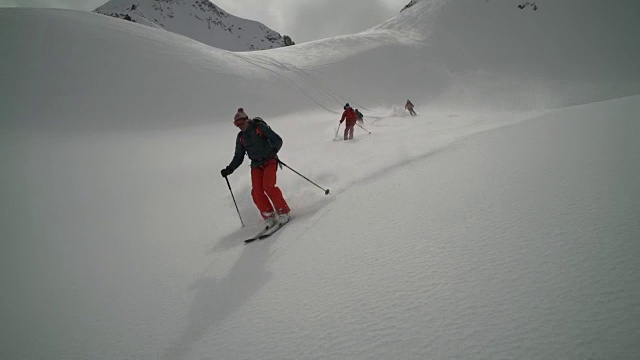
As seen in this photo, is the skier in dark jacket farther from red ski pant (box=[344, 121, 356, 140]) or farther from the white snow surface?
red ski pant (box=[344, 121, 356, 140])

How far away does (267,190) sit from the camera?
14.6ft

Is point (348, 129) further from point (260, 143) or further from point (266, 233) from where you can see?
point (266, 233)

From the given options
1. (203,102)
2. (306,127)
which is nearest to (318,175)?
(306,127)

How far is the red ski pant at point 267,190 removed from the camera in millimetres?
4438

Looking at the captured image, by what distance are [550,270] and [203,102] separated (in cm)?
2141

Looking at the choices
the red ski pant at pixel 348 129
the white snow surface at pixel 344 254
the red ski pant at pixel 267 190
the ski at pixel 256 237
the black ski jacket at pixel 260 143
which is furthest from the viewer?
the red ski pant at pixel 348 129

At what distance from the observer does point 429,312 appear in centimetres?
158

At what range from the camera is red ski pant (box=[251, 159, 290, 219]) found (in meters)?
4.44

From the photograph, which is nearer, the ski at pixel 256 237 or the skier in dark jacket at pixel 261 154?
the ski at pixel 256 237

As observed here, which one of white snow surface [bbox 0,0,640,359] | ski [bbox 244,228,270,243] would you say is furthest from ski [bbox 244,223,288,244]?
white snow surface [bbox 0,0,640,359]

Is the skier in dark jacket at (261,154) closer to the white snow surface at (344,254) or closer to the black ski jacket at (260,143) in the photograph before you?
the black ski jacket at (260,143)

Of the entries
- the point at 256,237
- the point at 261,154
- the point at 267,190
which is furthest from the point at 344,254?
the point at 261,154

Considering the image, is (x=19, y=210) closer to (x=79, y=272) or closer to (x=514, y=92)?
(x=79, y=272)

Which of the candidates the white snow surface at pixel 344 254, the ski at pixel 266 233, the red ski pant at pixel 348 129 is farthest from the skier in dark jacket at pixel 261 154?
the red ski pant at pixel 348 129
